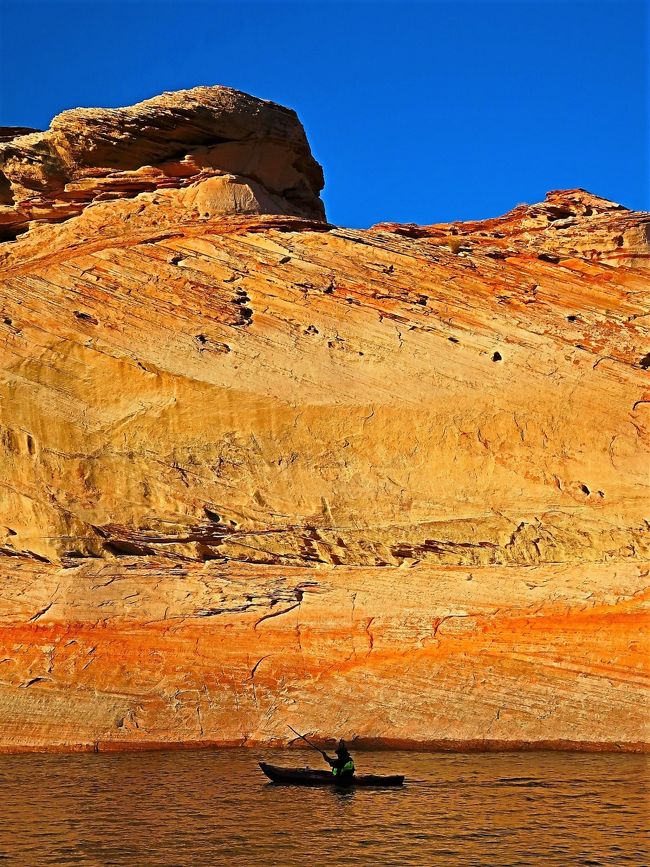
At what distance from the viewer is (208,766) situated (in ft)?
64.7

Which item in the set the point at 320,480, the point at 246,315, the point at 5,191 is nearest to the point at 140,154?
the point at 5,191

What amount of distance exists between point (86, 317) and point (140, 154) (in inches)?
215

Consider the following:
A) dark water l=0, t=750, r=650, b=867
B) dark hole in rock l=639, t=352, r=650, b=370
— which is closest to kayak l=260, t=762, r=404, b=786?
dark water l=0, t=750, r=650, b=867

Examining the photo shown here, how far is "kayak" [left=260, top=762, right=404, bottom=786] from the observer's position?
59.5 feet

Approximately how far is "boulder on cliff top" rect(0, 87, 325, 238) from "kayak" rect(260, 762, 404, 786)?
1352 centimetres

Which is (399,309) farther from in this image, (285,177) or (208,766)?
(208,766)

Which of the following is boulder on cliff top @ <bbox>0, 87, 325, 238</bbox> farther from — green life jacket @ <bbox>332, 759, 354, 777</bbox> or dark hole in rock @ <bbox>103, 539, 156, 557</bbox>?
green life jacket @ <bbox>332, 759, 354, 777</bbox>

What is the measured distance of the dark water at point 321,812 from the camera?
1470 cm

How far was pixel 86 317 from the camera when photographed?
79.3 feet

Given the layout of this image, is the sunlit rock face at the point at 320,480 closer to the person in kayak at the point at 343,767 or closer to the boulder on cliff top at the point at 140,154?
the boulder on cliff top at the point at 140,154

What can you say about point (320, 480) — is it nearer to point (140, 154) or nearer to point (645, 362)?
point (645, 362)

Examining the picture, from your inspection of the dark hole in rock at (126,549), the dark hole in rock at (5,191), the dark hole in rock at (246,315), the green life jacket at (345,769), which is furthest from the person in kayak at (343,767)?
the dark hole in rock at (5,191)

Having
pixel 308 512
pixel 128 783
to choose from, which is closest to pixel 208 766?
pixel 128 783

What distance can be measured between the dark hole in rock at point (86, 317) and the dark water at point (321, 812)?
29.3 feet
